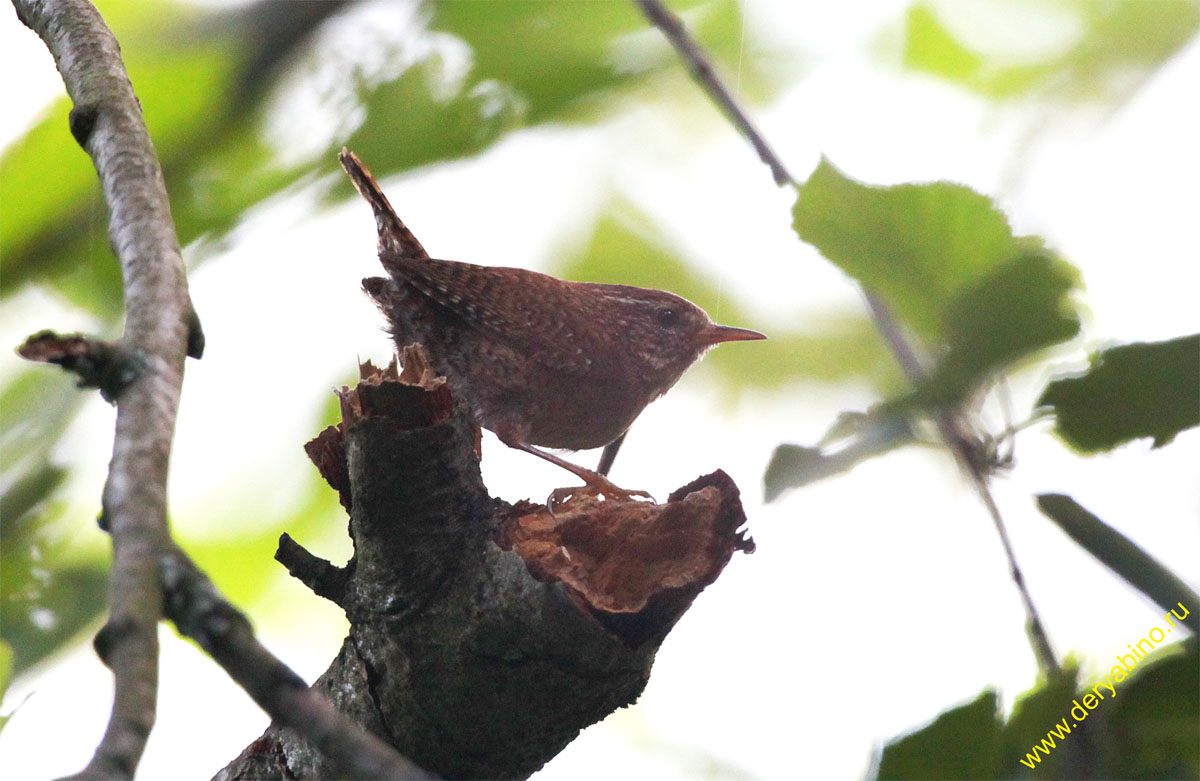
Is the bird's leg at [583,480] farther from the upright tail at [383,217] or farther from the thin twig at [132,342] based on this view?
the thin twig at [132,342]

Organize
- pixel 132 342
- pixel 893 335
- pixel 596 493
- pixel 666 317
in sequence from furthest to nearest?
pixel 666 317, pixel 596 493, pixel 893 335, pixel 132 342

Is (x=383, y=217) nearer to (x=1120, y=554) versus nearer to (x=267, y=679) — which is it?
(x=267, y=679)

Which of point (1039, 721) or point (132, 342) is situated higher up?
point (132, 342)

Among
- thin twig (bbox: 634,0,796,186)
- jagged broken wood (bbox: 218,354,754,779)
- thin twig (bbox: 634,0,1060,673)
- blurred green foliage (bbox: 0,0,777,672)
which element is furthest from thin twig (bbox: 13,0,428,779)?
blurred green foliage (bbox: 0,0,777,672)

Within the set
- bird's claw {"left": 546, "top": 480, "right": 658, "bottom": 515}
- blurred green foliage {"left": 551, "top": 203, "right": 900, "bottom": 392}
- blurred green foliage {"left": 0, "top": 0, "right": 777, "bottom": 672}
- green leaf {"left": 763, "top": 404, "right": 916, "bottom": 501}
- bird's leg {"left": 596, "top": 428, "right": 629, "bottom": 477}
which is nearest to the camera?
green leaf {"left": 763, "top": 404, "right": 916, "bottom": 501}

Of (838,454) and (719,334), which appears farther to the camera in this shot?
(719,334)

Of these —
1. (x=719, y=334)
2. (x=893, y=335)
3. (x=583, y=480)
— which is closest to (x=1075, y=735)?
(x=893, y=335)

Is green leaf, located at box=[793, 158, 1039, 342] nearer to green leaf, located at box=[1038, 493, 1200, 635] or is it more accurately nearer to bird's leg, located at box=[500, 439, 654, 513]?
green leaf, located at box=[1038, 493, 1200, 635]

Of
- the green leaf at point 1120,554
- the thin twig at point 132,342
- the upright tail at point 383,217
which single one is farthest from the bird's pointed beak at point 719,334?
the green leaf at point 1120,554
